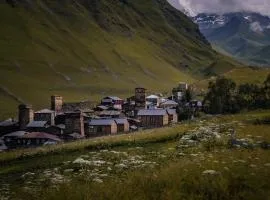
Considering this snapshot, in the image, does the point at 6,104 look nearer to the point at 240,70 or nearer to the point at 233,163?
the point at 240,70

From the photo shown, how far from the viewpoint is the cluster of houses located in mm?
94500

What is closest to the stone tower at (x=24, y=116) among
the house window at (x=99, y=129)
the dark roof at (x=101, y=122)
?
the dark roof at (x=101, y=122)

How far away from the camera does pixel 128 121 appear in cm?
11256

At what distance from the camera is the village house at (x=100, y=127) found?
323ft

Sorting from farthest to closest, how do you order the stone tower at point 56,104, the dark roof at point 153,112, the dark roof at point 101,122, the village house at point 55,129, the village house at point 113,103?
1. the village house at point 113,103
2. the stone tower at point 56,104
3. the dark roof at point 153,112
4. the village house at point 55,129
5. the dark roof at point 101,122

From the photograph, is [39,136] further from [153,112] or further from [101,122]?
[153,112]

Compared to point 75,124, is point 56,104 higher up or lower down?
higher up

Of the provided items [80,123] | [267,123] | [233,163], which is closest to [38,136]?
[80,123]

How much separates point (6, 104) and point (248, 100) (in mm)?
110830

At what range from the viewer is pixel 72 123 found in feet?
325

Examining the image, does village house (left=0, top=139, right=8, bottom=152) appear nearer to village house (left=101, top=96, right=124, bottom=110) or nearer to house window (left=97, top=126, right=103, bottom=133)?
house window (left=97, top=126, right=103, bottom=133)

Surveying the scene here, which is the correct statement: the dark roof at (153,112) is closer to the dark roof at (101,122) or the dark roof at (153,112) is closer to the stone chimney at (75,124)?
the dark roof at (101,122)

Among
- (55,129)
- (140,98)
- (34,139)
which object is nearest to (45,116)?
(55,129)

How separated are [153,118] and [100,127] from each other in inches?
703
